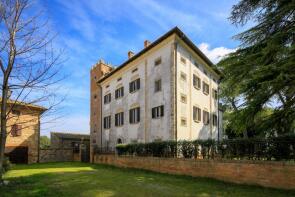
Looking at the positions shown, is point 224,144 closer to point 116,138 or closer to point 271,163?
point 271,163

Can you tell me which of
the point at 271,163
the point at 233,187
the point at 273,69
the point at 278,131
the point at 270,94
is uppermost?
the point at 273,69

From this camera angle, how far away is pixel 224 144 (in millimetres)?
13227

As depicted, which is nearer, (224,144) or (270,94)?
(270,94)

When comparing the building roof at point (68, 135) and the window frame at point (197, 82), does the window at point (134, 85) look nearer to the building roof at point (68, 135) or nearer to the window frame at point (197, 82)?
the window frame at point (197, 82)

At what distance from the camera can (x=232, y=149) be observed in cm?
1277

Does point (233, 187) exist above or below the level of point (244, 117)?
below

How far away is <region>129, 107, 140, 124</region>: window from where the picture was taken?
25609 mm

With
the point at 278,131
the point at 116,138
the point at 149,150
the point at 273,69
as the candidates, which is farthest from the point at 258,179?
the point at 116,138

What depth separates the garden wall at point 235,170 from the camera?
10173mm

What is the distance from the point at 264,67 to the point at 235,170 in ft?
20.0

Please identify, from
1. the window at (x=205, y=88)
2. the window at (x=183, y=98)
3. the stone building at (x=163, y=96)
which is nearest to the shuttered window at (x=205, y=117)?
the stone building at (x=163, y=96)

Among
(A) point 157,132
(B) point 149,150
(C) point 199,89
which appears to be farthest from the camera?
(C) point 199,89

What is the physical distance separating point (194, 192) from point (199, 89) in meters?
17.2

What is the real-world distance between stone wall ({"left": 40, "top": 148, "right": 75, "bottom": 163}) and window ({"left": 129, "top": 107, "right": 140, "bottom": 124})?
40.6 ft
